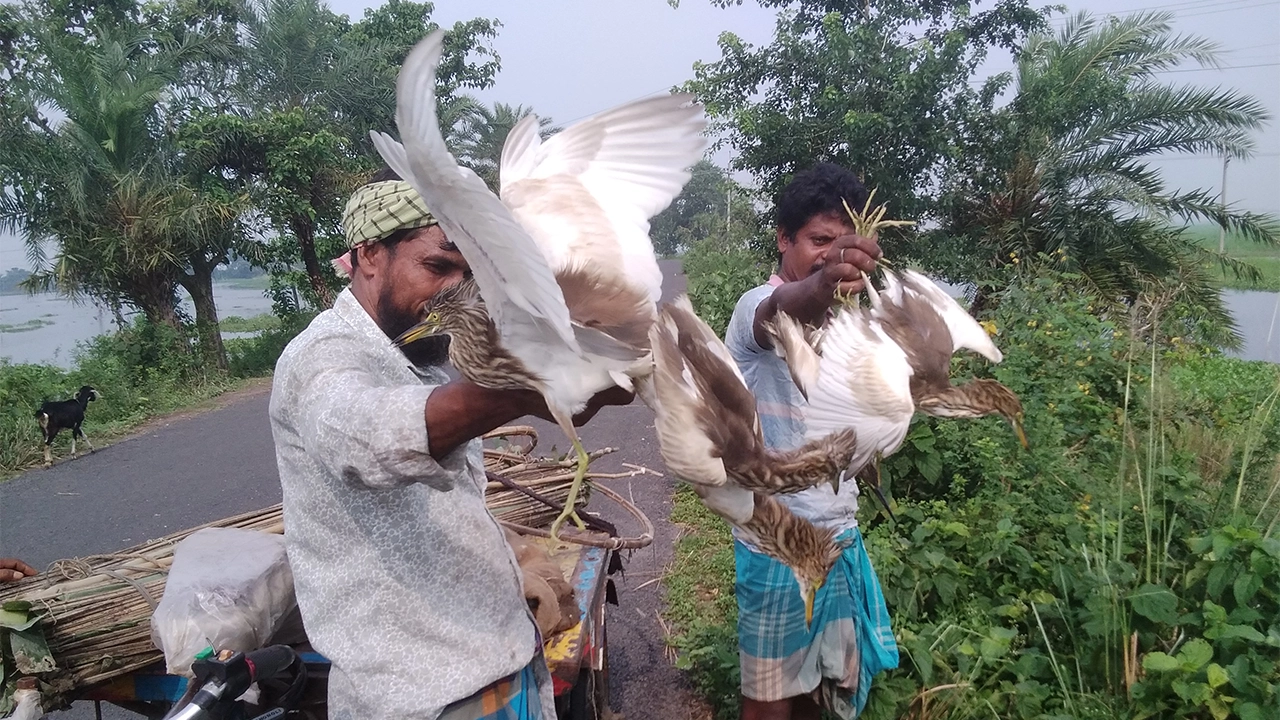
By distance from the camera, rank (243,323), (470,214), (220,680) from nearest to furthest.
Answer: (470,214) < (220,680) < (243,323)

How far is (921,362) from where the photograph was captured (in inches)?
87.4

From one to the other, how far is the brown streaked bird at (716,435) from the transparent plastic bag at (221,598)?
1.29 metres

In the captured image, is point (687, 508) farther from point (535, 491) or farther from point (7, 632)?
point (7, 632)

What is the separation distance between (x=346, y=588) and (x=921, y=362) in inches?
65.4

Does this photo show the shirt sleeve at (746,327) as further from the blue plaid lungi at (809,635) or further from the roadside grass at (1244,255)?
the roadside grass at (1244,255)

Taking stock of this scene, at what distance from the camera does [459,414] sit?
1257mm

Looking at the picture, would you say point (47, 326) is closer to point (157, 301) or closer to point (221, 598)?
point (157, 301)

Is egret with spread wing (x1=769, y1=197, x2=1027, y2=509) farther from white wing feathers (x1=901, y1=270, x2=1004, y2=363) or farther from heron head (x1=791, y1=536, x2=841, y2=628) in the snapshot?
heron head (x1=791, y1=536, x2=841, y2=628)

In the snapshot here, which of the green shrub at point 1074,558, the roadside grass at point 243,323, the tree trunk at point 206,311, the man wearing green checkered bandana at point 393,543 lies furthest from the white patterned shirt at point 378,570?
the roadside grass at point 243,323

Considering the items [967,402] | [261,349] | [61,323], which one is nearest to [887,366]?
[967,402]

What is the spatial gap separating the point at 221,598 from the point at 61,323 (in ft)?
57.1

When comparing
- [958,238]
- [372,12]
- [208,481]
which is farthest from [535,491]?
[372,12]

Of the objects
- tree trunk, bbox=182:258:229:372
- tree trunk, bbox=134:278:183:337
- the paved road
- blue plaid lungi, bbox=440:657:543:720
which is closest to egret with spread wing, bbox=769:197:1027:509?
blue plaid lungi, bbox=440:657:543:720

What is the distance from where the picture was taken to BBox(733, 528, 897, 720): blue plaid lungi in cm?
248
